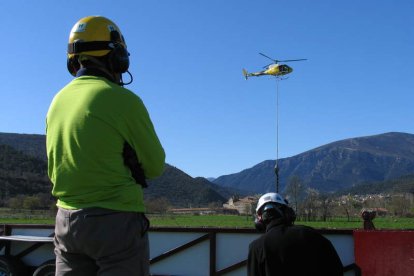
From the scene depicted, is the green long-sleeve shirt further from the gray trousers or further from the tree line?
the tree line

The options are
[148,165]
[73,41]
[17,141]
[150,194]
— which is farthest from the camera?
[17,141]

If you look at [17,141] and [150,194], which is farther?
[17,141]

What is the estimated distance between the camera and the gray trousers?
2.33m

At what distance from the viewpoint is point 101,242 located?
2.32 m

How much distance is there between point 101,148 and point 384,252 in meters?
4.08

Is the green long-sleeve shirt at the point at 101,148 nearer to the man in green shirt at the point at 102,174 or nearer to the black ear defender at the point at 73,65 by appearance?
the man in green shirt at the point at 102,174

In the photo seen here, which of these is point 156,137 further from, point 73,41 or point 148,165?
point 73,41

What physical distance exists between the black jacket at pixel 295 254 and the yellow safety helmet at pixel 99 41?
1.57 meters

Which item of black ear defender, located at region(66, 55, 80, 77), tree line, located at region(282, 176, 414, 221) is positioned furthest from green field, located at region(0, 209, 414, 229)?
black ear defender, located at region(66, 55, 80, 77)

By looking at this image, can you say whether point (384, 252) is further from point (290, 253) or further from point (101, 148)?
point (101, 148)

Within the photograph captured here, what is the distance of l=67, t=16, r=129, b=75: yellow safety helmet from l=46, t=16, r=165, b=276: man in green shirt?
6.8 inches

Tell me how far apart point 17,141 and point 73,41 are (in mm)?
193740

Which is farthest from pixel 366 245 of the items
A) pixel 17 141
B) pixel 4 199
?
pixel 17 141

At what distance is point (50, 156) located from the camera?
2605mm
